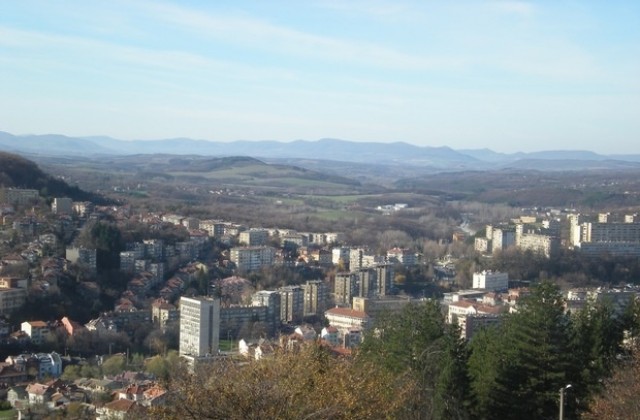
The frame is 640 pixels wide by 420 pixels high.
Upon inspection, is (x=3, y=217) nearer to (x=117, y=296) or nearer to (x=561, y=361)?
(x=117, y=296)

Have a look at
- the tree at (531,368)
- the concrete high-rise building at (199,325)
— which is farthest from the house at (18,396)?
the tree at (531,368)

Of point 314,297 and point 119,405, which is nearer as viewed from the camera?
point 119,405

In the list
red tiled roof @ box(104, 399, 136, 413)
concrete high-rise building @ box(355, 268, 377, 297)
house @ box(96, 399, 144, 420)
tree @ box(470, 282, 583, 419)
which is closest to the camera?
tree @ box(470, 282, 583, 419)

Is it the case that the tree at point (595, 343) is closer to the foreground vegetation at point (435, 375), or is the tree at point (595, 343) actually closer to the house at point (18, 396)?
the foreground vegetation at point (435, 375)

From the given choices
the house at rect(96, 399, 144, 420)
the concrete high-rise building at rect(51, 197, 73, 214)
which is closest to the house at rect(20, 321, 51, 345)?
the house at rect(96, 399, 144, 420)

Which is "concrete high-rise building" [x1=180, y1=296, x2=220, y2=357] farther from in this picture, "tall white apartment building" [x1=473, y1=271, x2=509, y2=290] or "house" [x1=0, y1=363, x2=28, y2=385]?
"tall white apartment building" [x1=473, y1=271, x2=509, y2=290]

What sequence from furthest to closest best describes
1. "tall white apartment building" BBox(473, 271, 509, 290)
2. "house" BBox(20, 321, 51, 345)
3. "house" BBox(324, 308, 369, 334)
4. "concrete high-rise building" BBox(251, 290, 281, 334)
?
"tall white apartment building" BBox(473, 271, 509, 290) → "concrete high-rise building" BBox(251, 290, 281, 334) → "house" BBox(324, 308, 369, 334) → "house" BBox(20, 321, 51, 345)

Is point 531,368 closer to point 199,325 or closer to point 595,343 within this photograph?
point 595,343

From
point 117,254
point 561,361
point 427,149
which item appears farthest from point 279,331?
point 427,149

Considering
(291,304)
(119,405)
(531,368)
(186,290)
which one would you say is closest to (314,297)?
(291,304)
